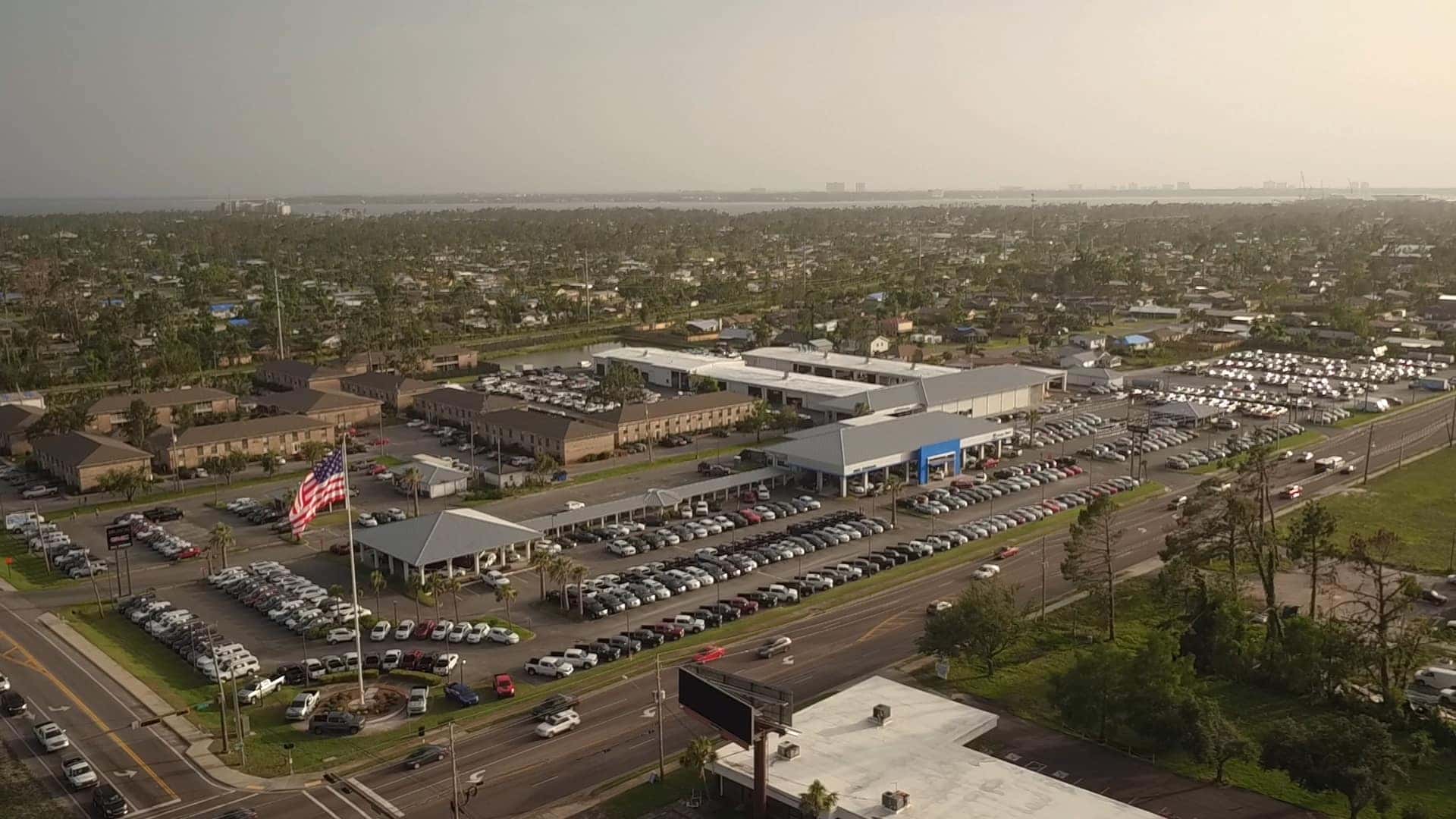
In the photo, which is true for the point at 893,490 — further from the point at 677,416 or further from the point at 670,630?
the point at 677,416

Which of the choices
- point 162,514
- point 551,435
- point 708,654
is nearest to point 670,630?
point 708,654

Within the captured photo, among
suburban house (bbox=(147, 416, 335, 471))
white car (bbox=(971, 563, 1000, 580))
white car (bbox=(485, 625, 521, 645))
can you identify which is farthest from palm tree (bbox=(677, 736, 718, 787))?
suburban house (bbox=(147, 416, 335, 471))

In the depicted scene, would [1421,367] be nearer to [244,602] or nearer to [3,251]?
[244,602]

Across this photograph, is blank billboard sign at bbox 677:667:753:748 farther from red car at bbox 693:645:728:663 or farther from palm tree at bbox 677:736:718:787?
red car at bbox 693:645:728:663

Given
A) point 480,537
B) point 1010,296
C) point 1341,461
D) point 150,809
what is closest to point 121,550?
point 480,537

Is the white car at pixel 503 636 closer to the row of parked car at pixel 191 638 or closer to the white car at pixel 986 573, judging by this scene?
the row of parked car at pixel 191 638

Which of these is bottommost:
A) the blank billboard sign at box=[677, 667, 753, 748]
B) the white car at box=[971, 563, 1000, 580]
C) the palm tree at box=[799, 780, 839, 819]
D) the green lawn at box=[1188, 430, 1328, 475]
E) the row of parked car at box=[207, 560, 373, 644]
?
the white car at box=[971, 563, 1000, 580]
